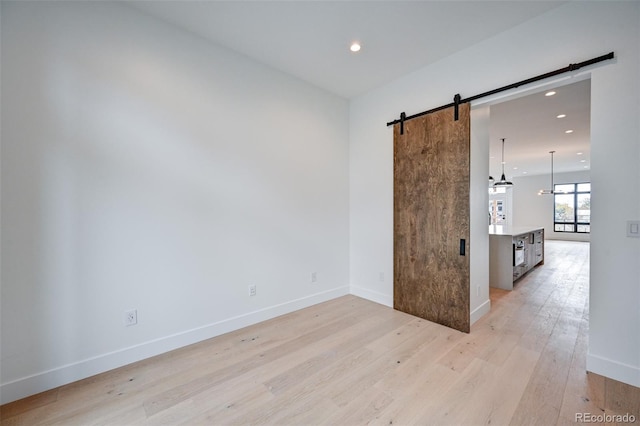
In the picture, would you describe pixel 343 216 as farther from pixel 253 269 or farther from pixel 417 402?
pixel 417 402

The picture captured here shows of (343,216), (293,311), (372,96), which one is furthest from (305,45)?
(293,311)

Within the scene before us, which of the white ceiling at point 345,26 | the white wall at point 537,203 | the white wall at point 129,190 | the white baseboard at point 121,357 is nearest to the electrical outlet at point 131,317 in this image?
the white wall at point 129,190

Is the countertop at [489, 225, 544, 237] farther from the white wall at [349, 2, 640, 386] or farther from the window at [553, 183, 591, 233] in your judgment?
the window at [553, 183, 591, 233]

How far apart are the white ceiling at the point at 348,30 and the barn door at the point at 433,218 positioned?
2.27 feet

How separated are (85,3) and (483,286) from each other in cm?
469

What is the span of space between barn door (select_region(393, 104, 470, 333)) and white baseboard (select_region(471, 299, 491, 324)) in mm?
304

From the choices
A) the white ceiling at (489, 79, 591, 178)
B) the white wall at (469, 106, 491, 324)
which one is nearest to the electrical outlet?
the white wall at (469, 106, 491, 324)

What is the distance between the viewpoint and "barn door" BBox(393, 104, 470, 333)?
2.66 m

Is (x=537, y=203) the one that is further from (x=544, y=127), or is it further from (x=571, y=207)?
(x=544, y=127)

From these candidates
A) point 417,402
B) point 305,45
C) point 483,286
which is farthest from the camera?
point 483,286

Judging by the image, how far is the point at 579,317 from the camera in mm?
2953

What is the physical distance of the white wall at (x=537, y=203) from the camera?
10426mm

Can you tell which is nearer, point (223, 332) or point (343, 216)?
point (223, 332)

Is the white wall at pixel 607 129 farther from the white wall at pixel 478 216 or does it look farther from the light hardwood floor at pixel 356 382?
the white wall at pixel 478 216
